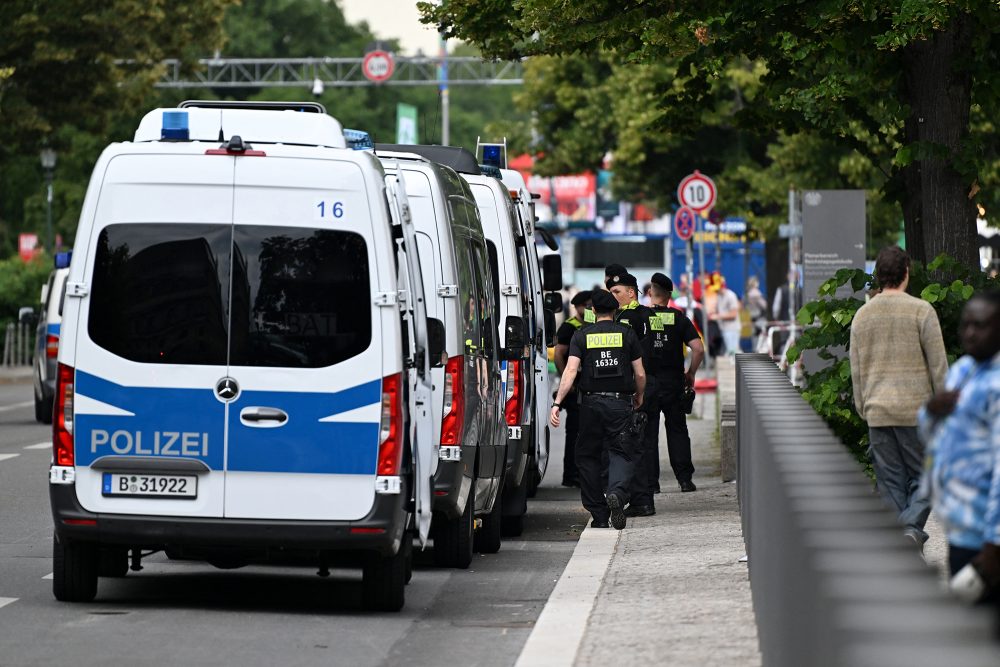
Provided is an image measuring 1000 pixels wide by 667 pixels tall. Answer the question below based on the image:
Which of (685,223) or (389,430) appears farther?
(685,223)

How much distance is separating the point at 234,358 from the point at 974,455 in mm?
4618

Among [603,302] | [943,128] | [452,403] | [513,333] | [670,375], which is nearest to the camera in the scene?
[452,403]

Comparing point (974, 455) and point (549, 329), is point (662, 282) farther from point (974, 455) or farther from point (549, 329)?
point (974, 455)

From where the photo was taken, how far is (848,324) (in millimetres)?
13664

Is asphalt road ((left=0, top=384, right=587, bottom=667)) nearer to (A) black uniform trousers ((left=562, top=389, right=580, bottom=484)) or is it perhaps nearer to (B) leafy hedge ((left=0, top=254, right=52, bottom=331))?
(A) black uniform trousers ((left=562, top=389, right=580, bottom=484))

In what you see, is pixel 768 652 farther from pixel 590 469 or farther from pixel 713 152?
pixel 713 152

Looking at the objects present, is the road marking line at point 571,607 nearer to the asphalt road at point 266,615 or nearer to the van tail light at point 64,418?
the asphalt road at point 266,615

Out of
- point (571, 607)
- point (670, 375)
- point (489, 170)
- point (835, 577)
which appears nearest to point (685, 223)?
point (670, 375)

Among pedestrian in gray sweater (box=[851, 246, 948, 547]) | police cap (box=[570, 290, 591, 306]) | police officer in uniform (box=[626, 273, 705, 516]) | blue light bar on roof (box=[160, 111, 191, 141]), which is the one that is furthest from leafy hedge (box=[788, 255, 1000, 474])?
blue light bar on roof (box=[160, 111, 191, 141])

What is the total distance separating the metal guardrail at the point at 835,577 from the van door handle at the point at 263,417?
2.37 m

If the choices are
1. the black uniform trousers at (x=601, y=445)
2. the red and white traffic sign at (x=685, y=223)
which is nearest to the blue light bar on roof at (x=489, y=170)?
the black uniform trousers at (x=601, y=445)

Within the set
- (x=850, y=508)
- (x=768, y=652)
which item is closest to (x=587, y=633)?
(x=768, y=652)

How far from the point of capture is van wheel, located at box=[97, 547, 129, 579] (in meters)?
10.5

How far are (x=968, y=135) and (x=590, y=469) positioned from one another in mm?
3551
